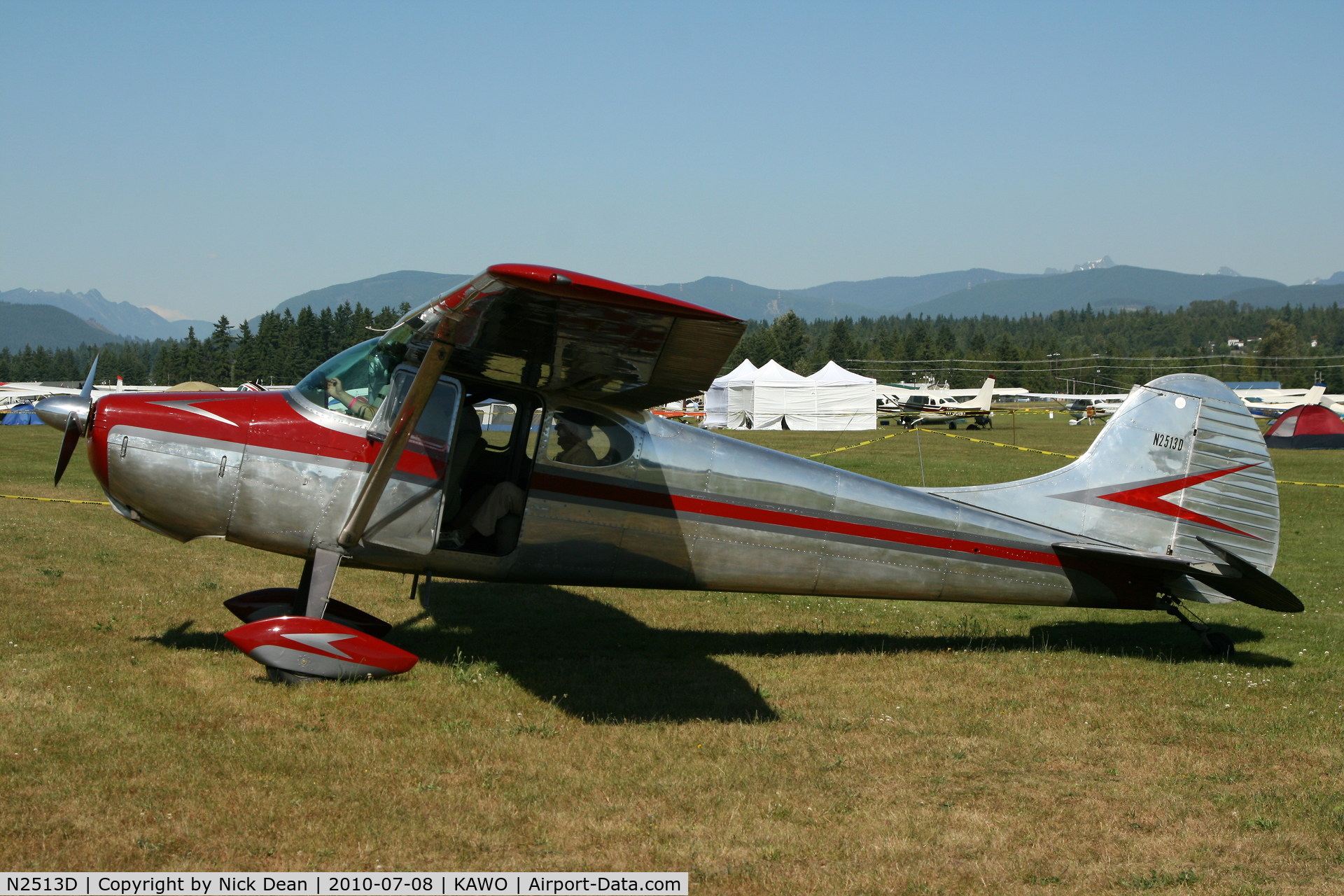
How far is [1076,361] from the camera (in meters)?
155

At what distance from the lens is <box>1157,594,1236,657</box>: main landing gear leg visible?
25.0 ft

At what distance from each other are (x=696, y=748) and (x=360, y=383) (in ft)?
11.1

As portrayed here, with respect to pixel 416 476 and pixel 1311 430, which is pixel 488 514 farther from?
pixel 1311 430

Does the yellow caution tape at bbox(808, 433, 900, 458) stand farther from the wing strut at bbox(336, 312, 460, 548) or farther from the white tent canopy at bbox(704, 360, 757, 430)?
the wing strut at bbox(336, 312, 460, 548)

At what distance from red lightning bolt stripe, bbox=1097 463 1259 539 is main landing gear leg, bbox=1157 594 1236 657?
26.4 inches

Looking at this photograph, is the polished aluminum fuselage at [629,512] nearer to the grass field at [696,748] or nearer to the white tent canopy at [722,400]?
the grass field at [696,748]

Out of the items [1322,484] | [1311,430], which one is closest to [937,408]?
[1311,430]

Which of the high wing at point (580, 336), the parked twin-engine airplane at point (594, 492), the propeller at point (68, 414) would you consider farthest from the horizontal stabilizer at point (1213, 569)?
the propeller at point (68, 414)

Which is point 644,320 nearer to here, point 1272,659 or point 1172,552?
point 1172,552

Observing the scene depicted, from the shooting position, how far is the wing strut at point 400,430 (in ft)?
18.3

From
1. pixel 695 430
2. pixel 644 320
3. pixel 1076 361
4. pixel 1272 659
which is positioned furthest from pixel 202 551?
pixel 1076 361

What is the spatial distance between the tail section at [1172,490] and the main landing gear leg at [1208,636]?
0.13 metres

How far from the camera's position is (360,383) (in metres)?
6.55

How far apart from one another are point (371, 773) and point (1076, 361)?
6511 inches
